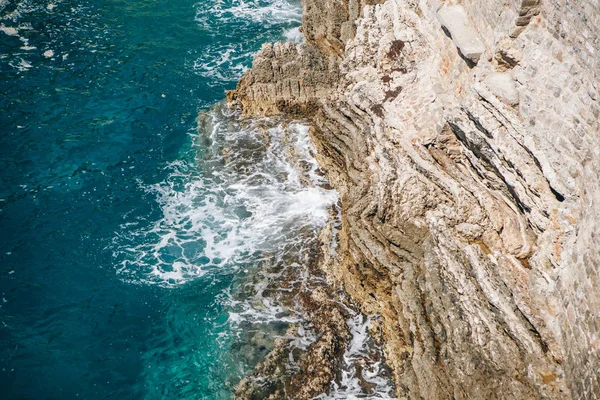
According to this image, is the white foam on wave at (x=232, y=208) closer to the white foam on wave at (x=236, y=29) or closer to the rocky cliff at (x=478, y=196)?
the rocky cliff at (x=478, y=196)

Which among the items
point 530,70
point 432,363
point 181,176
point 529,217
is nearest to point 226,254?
point 181,176

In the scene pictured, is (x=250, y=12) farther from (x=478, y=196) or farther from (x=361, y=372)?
(x=361, y=372)

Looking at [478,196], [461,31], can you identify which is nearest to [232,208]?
[478,196]

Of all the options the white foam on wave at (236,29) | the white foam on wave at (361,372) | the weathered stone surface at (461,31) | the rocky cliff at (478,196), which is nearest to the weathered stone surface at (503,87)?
the rocky cliff at (478,196)

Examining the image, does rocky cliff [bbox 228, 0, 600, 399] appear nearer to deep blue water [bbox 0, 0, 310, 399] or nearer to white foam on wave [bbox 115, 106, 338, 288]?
white foam on wave [bbox 115, 106, 338, 288]

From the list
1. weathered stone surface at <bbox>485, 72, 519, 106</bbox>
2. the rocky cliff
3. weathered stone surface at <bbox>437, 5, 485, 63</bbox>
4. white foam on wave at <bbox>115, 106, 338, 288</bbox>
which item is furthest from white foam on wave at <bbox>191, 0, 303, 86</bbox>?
weathered stone surface at <bbox>485, 72, 519, 106</bbox>

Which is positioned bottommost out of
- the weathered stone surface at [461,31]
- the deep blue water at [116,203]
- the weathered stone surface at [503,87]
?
the deep blue water at [116,203]
